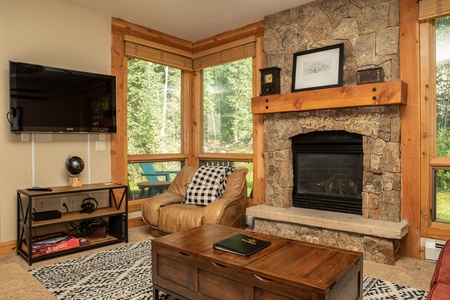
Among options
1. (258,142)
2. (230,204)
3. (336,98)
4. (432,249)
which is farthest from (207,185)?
(432,249)

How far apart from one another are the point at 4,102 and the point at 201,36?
2.83 metres

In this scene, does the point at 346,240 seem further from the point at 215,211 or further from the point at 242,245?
the point at 242,245

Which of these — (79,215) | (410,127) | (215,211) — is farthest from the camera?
(79,215)

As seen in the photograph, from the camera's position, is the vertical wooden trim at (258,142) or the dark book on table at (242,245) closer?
the dark book on table at (242,245)

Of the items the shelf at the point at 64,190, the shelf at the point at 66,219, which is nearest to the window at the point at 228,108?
the shelf at the point at 66,219

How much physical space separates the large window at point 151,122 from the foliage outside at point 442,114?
3464 millimetres

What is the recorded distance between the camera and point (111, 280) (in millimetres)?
2576

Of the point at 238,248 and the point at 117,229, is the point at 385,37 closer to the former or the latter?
the point at 238,248

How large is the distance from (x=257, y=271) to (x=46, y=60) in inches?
129

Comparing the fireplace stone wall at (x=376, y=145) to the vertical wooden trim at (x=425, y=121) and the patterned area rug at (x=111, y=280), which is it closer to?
the vertical wooden trim at (x=425, y=121)

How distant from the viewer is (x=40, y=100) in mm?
3279

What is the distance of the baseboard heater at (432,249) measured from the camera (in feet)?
9.52

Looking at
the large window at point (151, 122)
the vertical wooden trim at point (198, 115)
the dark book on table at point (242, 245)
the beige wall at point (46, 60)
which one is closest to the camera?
the dark book on table at point (242, 245)

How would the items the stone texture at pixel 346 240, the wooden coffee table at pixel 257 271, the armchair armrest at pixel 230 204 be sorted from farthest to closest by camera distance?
1. the armchair armrest at pixel 230 204
2. the stone texture at pixel 346 240
3. the wooden coffee table at pixel 257 271
